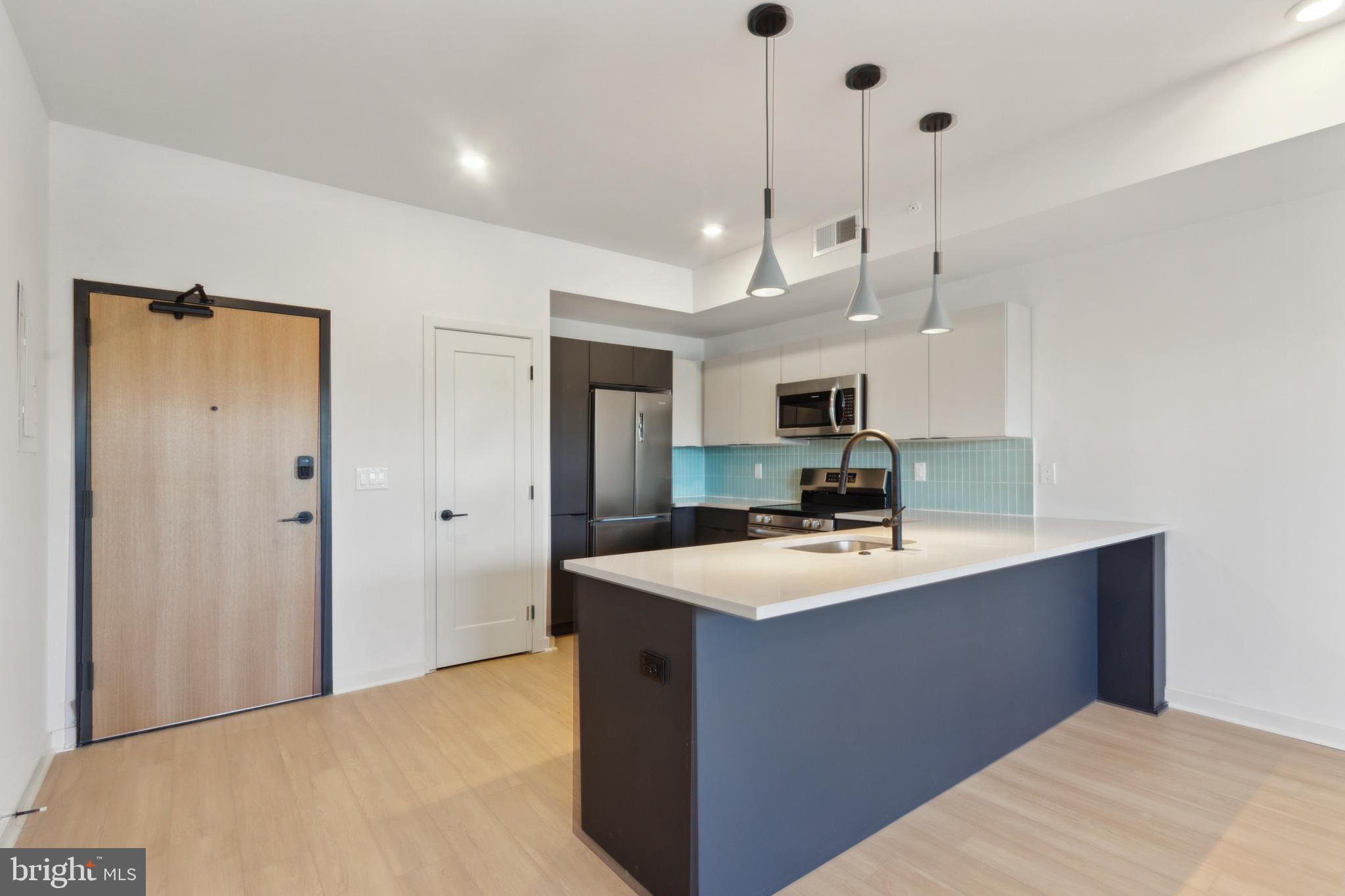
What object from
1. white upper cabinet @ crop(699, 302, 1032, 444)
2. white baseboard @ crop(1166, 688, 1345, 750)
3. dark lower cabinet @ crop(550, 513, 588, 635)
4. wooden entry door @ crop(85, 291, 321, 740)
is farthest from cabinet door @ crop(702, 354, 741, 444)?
white baseboard @ crop(1166, 688, 1345, 750)

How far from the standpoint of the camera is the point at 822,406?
439 centimetres

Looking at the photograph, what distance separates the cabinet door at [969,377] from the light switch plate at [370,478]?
306cm

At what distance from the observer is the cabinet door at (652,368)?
15.5 feet

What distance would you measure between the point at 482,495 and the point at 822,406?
2263 mm

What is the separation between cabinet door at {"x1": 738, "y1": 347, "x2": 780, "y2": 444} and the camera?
484 centimetres

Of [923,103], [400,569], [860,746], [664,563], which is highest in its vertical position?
[923,103]

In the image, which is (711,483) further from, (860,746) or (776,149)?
(860,746)

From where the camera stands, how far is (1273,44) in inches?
85.7

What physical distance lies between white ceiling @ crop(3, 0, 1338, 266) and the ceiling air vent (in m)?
0.29

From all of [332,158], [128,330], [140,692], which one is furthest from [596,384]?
[140,692]

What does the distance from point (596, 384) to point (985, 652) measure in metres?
2.90

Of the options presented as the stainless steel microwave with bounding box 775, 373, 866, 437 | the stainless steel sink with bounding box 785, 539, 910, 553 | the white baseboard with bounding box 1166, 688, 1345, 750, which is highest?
the stainless steel microwave with bounding box 775, 373, 866, 437

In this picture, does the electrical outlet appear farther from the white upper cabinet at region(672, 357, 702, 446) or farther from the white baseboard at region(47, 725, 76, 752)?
the white upper cabinet at region(672, 357, 702, 446)

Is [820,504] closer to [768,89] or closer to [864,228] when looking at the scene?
[864,228]
